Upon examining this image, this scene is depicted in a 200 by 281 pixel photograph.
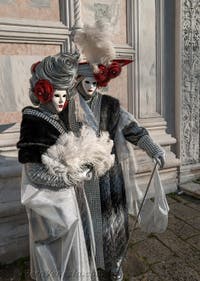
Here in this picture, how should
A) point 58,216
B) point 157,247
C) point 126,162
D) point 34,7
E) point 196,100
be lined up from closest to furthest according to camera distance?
point 58,216, point 126,162, point 157,247, point 34,7, point 196,100

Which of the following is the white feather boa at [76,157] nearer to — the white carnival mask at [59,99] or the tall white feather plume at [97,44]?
the white carnival mask at [59,99]

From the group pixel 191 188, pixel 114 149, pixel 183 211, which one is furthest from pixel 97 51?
pixel 191 188

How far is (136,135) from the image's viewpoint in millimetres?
2043

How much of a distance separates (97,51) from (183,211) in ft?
7.60

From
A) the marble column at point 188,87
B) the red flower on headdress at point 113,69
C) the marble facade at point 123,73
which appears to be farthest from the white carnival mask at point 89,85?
the marble column at point 188,87

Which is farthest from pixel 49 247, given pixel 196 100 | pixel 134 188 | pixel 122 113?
pixel 196 100

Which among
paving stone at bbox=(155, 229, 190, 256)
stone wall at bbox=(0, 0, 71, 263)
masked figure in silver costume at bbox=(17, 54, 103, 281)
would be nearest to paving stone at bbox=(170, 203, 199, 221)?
paving stone at bbox=(155, 229, 190, 256)

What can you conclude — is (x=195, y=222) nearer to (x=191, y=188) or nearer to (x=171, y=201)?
(x=171, y=201)

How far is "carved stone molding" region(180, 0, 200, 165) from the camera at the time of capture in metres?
3.86

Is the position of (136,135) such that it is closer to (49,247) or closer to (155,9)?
(49,247)

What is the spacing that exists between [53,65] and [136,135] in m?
0.81

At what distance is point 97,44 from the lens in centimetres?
180

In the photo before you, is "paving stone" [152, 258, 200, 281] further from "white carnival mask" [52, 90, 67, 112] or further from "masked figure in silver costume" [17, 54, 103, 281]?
"white carnival mask" [52, 90, 67, 112]

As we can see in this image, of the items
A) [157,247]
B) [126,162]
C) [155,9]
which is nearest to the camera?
[126,162]
